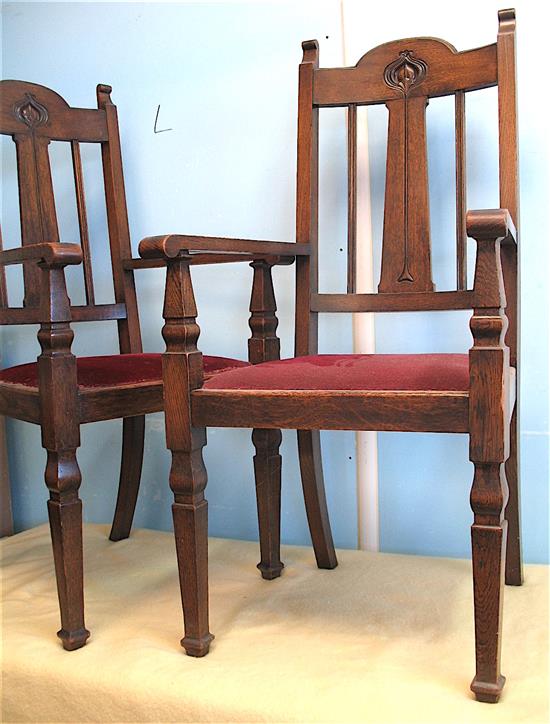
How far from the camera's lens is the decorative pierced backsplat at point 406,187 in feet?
4.71

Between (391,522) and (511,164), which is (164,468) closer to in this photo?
(391,522)

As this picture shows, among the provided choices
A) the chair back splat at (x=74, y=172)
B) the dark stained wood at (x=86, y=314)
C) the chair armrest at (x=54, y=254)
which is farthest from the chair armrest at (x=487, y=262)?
the chair back splat at (x=74, y=172)

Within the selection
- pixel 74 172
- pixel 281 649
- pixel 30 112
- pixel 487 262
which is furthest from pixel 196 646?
pixel 30 112

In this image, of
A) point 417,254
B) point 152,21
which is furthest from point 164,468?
point 152,21

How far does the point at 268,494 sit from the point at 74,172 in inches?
32.3

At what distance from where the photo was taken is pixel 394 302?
143 cm

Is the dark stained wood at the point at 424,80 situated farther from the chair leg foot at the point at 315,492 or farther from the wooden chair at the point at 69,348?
the chair leg foot at the point at 315,492

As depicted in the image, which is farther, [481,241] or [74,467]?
[74,467]

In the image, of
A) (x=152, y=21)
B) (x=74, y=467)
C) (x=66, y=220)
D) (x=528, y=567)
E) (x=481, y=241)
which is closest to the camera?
(x=481, y=241)


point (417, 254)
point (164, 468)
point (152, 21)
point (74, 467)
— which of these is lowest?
point (164, 468)

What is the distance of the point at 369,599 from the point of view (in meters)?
1.43

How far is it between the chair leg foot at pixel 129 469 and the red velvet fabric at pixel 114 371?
35cm

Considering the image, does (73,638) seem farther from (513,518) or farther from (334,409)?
(513,518)

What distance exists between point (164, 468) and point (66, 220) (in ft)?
2.28
